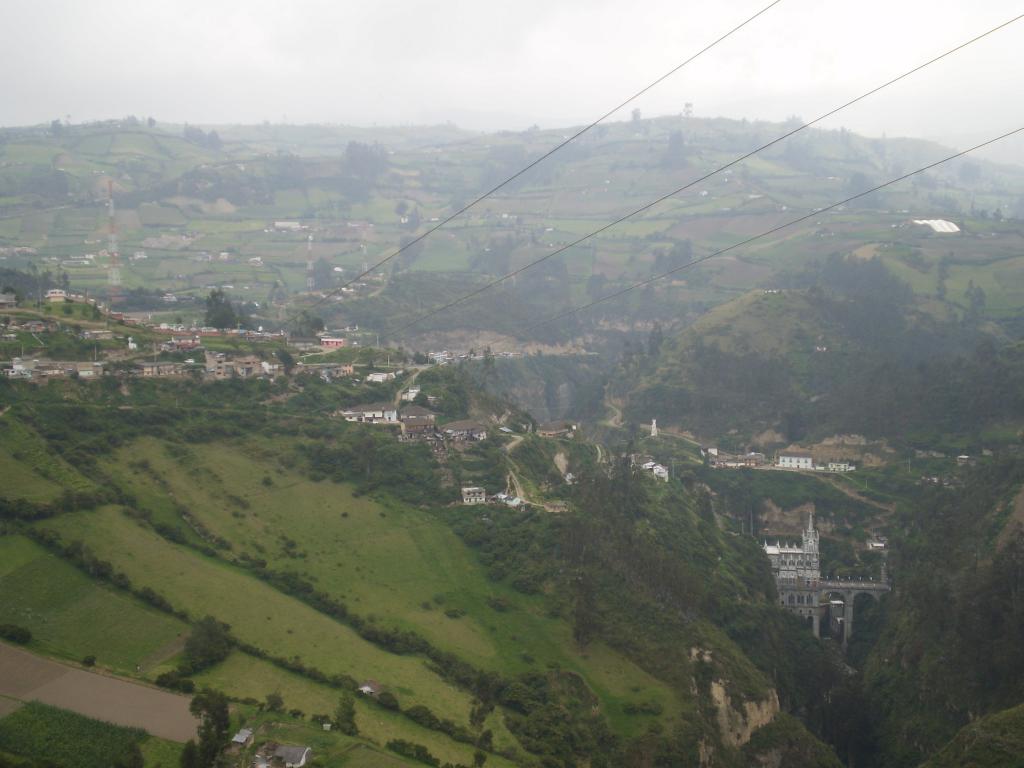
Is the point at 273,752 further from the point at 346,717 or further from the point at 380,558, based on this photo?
the point at 380,558

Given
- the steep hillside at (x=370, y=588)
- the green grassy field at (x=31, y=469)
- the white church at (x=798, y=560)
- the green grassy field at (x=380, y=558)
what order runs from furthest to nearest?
the white church at (x=798, y=560), the green grassy field at (x=31, y=469), the green grassy field at (x=380, y=558), the steep hillside at (x=370, y=588)

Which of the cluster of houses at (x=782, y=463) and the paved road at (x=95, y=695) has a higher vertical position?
the paved road at (x=95, y=695)

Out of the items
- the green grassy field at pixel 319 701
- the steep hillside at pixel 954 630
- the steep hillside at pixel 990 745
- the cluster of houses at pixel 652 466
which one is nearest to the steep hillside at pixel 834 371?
the cluster of houses at pixel 652 466

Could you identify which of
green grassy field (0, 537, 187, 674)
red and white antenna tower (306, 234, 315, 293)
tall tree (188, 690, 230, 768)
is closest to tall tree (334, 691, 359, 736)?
tall tree (188, 690, 230, 768)

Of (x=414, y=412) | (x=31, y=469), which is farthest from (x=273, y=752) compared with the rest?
(x=414, y=412)

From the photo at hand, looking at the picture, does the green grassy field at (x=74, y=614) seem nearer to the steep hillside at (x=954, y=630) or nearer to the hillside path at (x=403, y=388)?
the hillside path at (x=403, y=388)

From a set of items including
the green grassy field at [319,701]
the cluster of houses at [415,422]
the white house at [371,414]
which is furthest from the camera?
the white house at [371,414]

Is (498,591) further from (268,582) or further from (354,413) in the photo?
(354,413)
